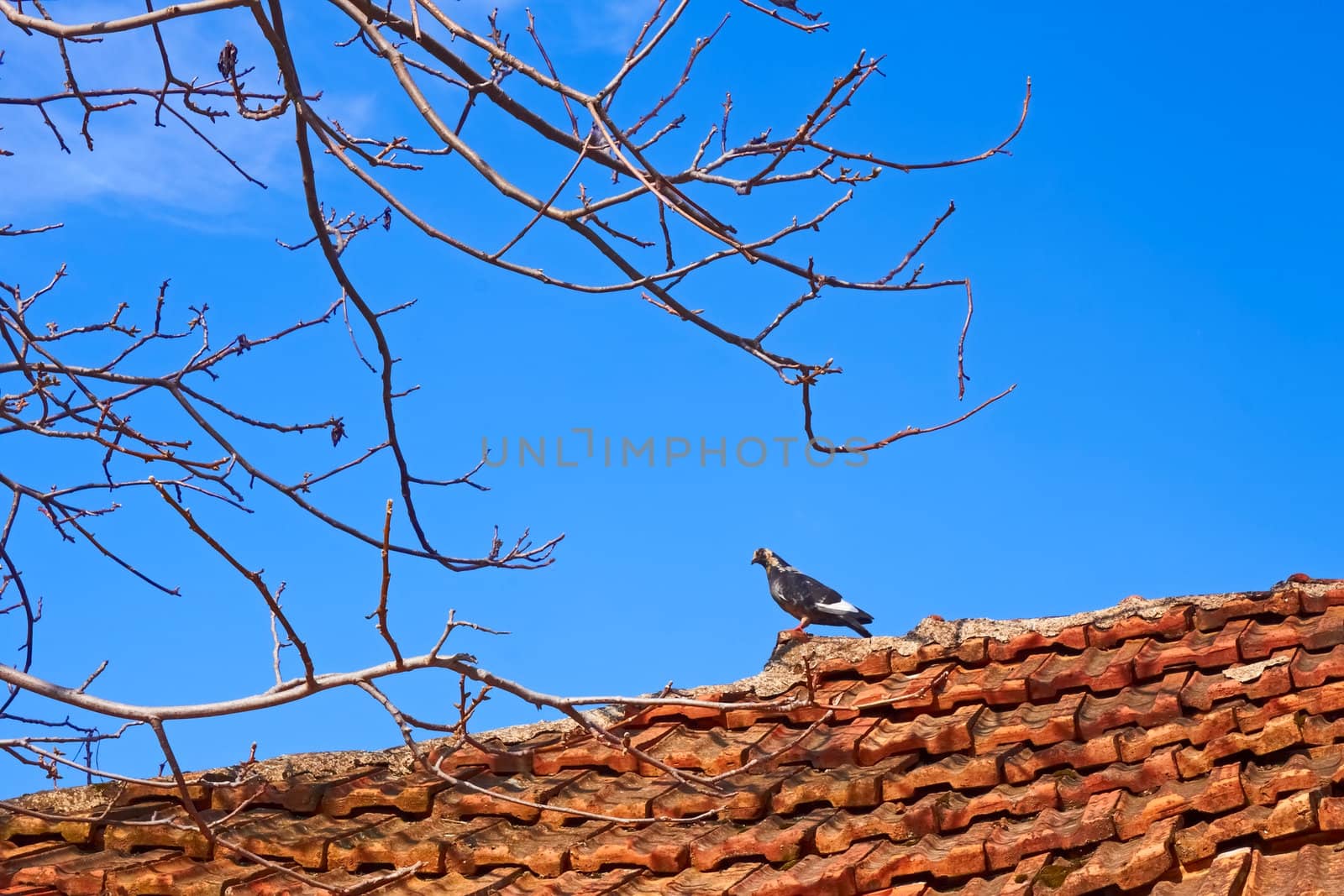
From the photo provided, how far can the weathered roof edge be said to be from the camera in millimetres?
5480

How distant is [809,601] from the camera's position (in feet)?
30.6

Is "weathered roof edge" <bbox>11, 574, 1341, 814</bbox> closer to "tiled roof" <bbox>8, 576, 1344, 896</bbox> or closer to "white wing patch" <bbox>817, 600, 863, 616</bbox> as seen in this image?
"tiled roof" <bbox>8, 576, 1344, 896</bbox>

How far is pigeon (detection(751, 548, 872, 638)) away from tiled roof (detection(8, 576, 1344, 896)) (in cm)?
308

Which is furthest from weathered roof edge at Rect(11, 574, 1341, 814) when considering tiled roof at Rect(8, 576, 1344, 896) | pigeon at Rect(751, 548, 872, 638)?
pigeon at Rect(751, 548, 872, 638)

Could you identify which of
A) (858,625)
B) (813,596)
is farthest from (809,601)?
(858,625)

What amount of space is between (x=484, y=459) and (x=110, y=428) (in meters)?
1.42

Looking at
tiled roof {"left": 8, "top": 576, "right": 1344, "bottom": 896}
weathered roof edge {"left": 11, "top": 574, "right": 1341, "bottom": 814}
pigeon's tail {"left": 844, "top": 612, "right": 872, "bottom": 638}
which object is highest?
pigeon's tail {"left": 844, "top": 612, "right": 872, "bottom": 638}

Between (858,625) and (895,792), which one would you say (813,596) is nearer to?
(858,625)

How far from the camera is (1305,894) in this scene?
125 inches

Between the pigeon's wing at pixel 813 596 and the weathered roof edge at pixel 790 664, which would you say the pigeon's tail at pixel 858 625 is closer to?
the pigeon's wing at pixel 813 596

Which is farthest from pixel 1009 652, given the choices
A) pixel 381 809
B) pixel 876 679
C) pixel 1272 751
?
pixel 381 809

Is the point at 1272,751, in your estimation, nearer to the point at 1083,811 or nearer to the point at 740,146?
the point at 1083,811

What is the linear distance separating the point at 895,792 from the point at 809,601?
16.1 feet

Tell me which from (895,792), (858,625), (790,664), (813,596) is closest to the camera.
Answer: (895,792)
